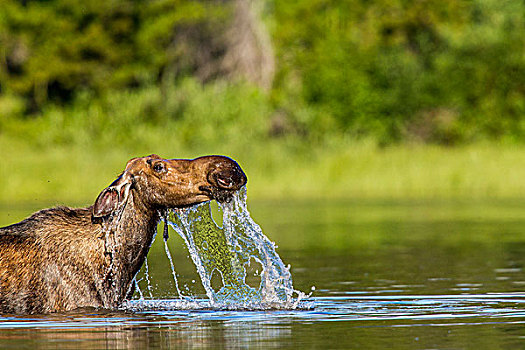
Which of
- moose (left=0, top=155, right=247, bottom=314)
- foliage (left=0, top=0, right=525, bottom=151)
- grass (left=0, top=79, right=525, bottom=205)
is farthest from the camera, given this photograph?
foliage (left=0, top=0, right=525, bottom=151)

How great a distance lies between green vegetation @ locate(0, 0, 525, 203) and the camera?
4138 centimetres

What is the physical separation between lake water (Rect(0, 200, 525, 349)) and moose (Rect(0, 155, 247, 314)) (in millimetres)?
219

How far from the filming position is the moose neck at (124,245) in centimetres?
1215

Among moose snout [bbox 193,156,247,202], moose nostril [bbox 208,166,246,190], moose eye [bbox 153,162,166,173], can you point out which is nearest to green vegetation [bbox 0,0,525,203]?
moose eye [bbox 153,162,166,173]

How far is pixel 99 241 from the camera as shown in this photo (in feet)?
40.0

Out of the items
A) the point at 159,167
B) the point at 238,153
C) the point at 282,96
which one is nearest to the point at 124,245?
the point at 159,167

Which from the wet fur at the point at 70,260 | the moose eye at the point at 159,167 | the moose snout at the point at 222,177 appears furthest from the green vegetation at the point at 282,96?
the moose snout at the point at 222,177

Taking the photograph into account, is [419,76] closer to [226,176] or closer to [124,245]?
[124,245]

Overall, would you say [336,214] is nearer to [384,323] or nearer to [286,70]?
[384,323]

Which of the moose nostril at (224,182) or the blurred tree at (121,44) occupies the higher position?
the blurred tree at (121,44)

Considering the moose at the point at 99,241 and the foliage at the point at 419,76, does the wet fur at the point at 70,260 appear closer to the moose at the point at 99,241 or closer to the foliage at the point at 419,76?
the moose at the point at 99,241

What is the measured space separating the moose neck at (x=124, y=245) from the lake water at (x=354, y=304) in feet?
0.76

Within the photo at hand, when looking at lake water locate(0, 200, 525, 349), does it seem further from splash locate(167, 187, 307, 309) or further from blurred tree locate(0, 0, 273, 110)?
blurred tree locate(0, 0, 273, 110)

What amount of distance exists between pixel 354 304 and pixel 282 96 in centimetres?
4120
